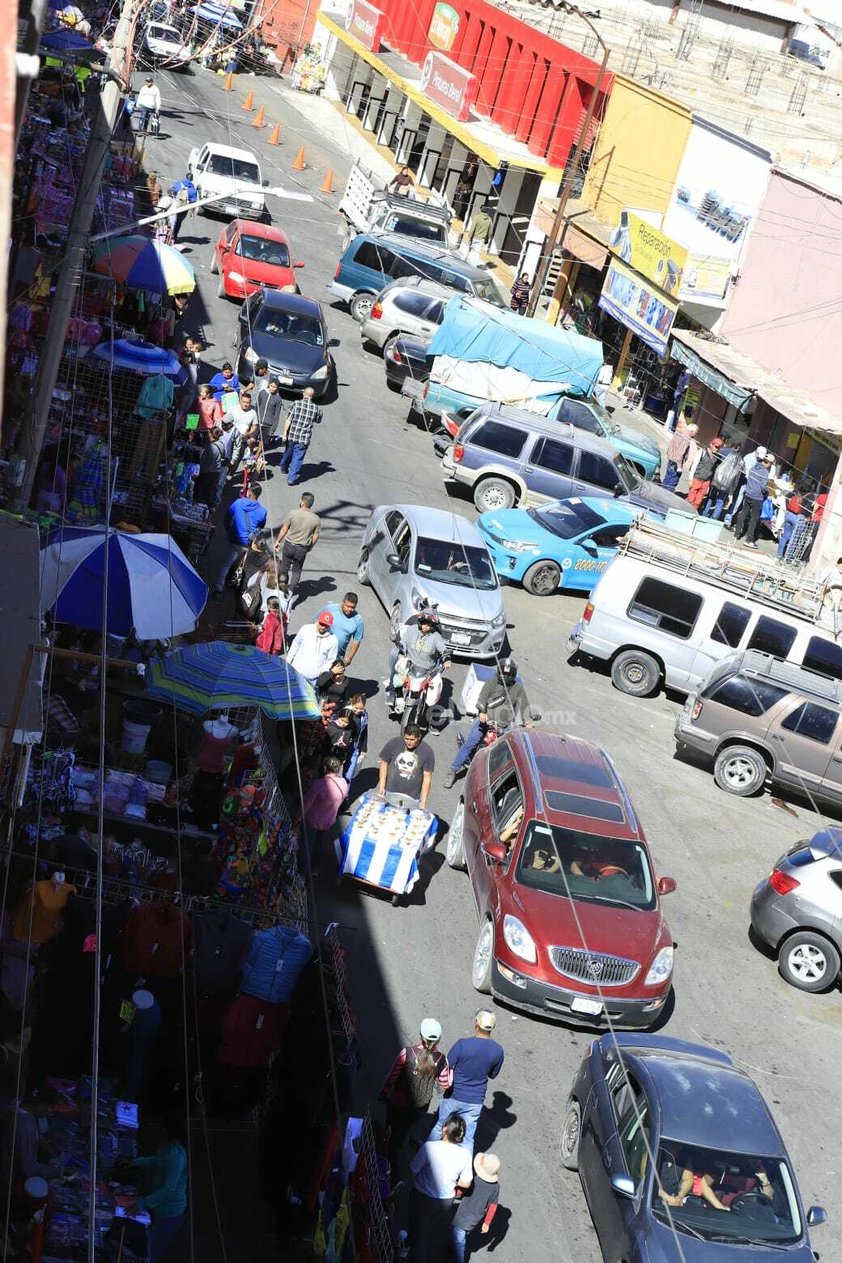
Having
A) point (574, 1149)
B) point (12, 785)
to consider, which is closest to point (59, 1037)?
point (12, 785)

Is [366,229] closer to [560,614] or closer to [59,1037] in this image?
[560,614]

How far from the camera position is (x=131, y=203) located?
29719mm

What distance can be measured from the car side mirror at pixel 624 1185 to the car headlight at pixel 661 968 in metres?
2.96

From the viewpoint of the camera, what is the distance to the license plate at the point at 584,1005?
42.2 feet

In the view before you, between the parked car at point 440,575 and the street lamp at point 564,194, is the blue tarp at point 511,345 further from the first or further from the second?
the street lamp at point 564,194

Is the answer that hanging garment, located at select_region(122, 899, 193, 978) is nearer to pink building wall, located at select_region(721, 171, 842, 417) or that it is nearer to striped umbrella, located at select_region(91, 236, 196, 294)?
striped umbrella, located at select_region(91, 236, 196, 294)

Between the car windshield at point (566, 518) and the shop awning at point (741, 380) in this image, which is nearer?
the car windshield at point (566, 518)

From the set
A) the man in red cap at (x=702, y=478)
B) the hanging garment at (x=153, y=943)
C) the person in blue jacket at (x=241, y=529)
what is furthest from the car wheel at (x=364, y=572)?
the man in red cap at (x=702, y=478)

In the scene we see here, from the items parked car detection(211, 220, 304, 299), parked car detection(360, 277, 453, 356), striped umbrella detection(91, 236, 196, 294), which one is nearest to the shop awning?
parked car detection(360, 277, 453, 356)

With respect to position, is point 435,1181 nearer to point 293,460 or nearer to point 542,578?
point 542,578

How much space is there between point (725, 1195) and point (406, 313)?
78.0ft

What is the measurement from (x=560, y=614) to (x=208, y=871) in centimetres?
1068

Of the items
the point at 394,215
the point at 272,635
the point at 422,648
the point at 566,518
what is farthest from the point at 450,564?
the point at 394,215

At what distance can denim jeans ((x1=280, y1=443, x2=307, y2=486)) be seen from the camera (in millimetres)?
23453
